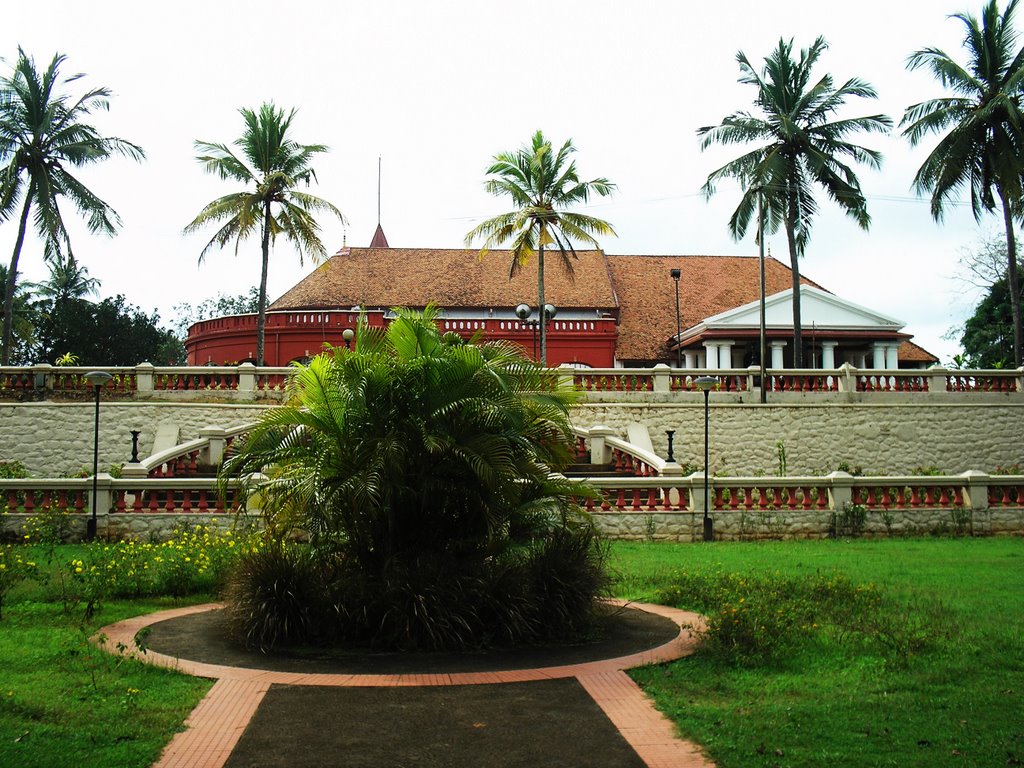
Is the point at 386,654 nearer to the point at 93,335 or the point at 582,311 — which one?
the point at 582,311

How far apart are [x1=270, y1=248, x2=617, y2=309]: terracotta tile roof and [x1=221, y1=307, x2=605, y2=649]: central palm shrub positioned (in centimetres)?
2645

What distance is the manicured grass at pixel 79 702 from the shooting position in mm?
5766

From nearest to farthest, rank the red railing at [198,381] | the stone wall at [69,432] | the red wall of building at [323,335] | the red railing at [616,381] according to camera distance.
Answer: the stone wall at [69,432] < the red railing at [198,381] < the red railing at [616,381] < the red wall of building at [323,335]

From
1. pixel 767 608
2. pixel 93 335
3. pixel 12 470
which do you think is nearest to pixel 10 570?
pixel 767 608

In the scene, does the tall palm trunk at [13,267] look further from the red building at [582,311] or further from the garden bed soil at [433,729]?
the garden bed soil at [433,729]

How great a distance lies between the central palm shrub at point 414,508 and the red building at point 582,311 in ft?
70.4

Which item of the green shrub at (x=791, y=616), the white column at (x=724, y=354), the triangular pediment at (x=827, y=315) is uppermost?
the triangular pediment at (x=827, y=315)

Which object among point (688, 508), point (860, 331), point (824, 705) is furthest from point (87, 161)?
point (824, 705)

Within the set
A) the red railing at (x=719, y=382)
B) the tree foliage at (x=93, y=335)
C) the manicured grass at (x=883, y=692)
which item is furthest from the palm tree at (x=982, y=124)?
the tree foliage at (x=93, y=335)

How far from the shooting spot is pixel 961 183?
30.6 metres

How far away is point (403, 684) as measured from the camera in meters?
7.72

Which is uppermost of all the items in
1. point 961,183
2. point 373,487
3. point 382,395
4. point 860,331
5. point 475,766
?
point 961,183

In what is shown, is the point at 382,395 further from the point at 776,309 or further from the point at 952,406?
the point at 776,309

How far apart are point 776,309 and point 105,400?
23.6m
